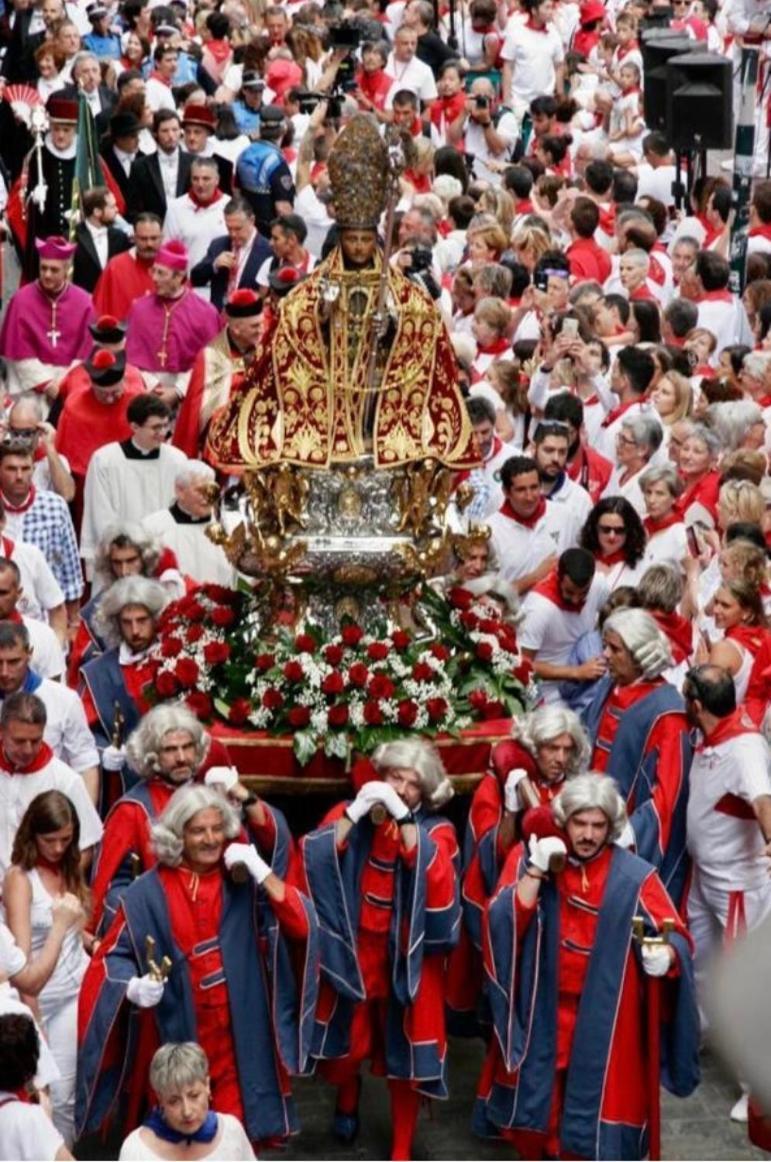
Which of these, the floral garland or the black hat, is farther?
the black hat

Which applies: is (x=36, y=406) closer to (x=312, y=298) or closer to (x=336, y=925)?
(x=312, y=298)

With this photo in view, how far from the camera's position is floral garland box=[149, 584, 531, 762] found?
11.4 meters

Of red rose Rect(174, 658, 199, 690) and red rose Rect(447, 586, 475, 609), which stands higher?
red rose Rect(174, 658, 199, 690)

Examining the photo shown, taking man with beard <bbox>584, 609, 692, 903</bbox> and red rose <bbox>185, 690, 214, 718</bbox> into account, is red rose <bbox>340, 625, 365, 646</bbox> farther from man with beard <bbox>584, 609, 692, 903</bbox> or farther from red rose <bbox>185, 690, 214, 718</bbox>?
man with beard <bbox>584, 609, 692, 903</bbox>

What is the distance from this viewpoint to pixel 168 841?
9797 millimetres

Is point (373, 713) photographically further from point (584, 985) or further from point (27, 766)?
point (584, 985)

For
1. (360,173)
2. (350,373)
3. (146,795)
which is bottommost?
(146,795)

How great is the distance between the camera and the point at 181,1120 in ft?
28.6

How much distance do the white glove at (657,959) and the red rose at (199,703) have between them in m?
2.37

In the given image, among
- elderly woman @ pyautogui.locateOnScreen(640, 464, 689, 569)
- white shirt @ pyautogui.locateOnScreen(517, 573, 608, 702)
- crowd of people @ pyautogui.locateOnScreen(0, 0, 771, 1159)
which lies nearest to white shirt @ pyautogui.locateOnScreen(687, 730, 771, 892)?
crowd of people @ pyautogui.locateOnScreen(0, 0, 771, 1159)

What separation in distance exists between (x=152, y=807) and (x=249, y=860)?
809mm

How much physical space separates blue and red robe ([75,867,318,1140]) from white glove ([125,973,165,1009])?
145 millimetres

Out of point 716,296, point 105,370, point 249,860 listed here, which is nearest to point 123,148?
point 716,296

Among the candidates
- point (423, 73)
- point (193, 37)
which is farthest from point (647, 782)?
point (193, 37)
